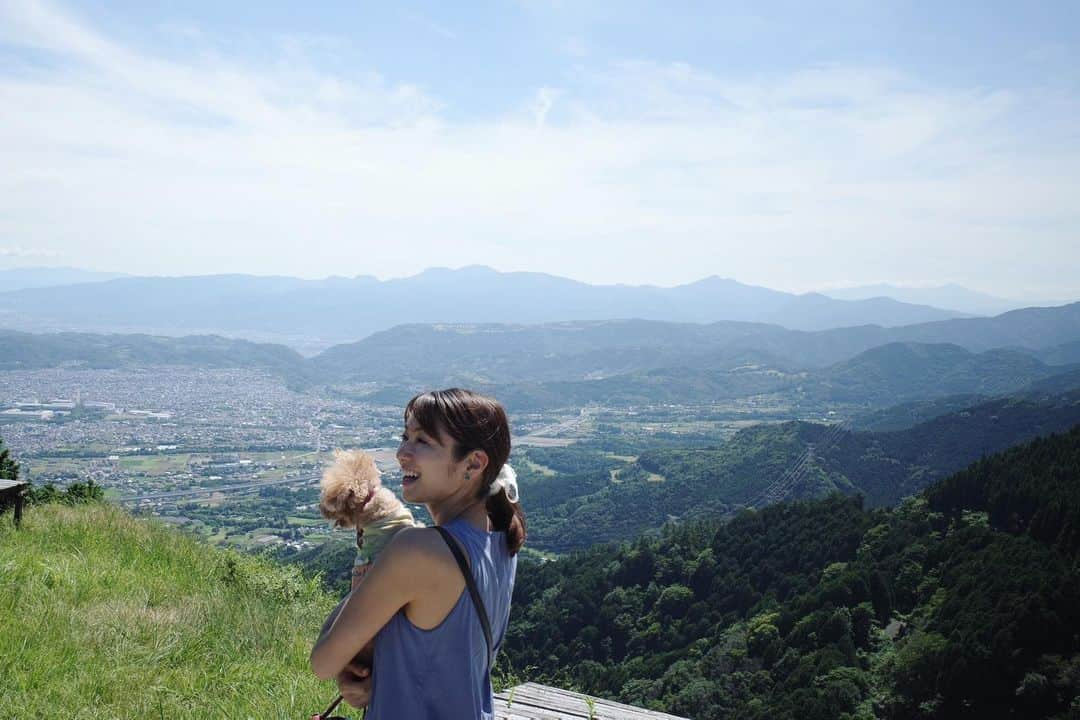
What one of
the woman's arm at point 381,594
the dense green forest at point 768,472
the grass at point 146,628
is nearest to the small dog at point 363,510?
the woman's arm at point 381,594

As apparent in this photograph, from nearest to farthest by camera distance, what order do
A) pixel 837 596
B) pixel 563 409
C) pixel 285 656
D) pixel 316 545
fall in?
pixel 285 656, pixel 837 596, pixel 316 545, pixel 563 409

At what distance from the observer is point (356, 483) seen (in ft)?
5.32

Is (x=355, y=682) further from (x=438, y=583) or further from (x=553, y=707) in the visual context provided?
(x=553, y=707)

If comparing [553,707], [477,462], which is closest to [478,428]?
[477,462]

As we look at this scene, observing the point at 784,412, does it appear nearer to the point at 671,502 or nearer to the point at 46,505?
the point at 671,502

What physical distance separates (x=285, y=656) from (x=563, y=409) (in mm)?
135967

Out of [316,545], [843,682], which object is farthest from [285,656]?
[316,545]

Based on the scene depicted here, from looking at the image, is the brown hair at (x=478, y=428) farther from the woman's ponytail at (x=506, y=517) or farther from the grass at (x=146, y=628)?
the grass at (x=146, y=628)

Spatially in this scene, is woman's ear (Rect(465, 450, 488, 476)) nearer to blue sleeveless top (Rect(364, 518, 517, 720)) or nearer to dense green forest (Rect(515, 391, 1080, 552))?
blue sleeveless top (Rect(364, 518, 517, 720))

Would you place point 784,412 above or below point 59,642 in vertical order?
below

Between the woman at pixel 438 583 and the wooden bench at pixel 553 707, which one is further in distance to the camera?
the wooden bench at pixel 553 707

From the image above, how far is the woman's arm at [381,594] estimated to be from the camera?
1.42 m

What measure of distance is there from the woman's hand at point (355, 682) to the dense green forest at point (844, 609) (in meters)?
19.1

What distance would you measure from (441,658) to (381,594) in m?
0.24
